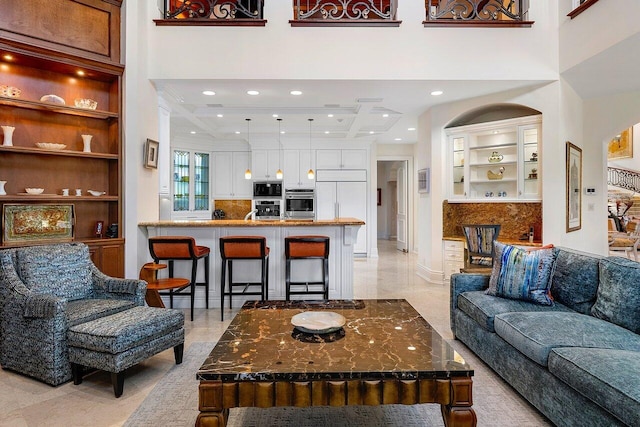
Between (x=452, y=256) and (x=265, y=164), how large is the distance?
4.59m

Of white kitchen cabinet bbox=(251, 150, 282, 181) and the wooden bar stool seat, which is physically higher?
white kitchen cabinet bbox=(251, 150, 282, 181)

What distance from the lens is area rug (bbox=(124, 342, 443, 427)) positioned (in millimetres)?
1984

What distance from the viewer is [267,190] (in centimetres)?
797

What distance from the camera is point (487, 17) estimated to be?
452 centimetres

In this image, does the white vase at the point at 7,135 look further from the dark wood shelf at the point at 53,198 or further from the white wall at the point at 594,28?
the white wall at the point at 594,28

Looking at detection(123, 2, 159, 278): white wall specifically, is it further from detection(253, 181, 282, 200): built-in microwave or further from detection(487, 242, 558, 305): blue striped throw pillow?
detection(253, 181, 282, 200): built-in microwave

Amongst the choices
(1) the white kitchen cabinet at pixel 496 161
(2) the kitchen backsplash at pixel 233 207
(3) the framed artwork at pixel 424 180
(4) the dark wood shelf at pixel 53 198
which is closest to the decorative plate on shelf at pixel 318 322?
(4) the dark wood shelf at pixel 53 198

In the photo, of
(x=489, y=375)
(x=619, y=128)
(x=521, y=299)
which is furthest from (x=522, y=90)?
(x=489, y=375)

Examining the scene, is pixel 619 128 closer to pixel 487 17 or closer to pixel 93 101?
pixel 487 17

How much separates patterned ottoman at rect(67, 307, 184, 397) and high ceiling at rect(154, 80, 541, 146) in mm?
3015

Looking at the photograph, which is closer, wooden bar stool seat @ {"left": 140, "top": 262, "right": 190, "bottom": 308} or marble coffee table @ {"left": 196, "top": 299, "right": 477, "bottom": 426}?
marble coffee table @ {"left": 196, "top": 299, "right": 477, "bottom": 426}

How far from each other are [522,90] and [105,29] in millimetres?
5068

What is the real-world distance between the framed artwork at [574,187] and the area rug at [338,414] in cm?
315

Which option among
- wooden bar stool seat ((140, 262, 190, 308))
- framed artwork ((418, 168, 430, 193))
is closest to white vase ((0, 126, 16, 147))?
wooden bar stool seat ((140, 262, 190, 308))
